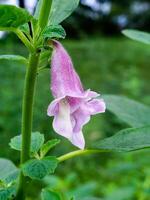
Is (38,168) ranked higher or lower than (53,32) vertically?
lower

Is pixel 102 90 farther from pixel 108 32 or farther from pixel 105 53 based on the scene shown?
pixel 108 32

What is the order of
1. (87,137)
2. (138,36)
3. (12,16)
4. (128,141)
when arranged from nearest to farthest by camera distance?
(12,16) → (128,141) → (138,36) → (87,137)

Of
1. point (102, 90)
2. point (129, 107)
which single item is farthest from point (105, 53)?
point (129, 107)

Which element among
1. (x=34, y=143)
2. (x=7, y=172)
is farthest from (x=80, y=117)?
(x=7, y=172)

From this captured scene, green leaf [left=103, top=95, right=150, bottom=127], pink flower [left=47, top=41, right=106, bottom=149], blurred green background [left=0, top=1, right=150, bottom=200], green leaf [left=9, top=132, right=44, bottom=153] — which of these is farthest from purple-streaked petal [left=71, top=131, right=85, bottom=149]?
blurred green background [left=0, top=1, right=150, bottom=200]

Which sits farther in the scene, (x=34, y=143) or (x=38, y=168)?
(x=34, y=143)

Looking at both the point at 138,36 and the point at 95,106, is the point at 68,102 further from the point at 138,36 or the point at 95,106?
the point at 138,36

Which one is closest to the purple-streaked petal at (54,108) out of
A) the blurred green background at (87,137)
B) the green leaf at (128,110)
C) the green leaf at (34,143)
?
the green leaf at (34,143)

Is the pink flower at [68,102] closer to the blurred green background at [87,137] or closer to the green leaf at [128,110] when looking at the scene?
the green leaf at [128,110]
